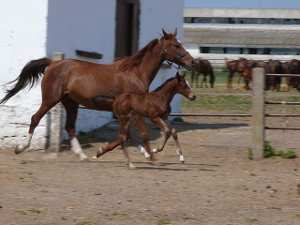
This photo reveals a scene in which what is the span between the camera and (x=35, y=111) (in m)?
14.1

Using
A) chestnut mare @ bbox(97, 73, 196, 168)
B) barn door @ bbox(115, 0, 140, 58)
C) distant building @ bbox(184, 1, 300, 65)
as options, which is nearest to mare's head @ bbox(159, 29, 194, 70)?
chestnut mare @ bbox(97, 73, 196, 168)

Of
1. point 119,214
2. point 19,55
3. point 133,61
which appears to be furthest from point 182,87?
point 119,214

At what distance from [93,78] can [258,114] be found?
2.73 metres

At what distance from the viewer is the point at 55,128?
13984 mm

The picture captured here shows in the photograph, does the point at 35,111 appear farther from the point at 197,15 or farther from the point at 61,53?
the point at 197,15

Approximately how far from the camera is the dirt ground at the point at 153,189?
27.2ft

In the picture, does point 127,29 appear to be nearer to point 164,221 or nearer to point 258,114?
point 258,114

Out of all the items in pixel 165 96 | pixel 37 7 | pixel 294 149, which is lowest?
pixel 294 149

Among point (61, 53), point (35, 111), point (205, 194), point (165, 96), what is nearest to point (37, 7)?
point (61, 53)

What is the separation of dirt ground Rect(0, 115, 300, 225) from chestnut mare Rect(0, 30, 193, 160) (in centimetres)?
83

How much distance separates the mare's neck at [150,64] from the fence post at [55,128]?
5.06ft

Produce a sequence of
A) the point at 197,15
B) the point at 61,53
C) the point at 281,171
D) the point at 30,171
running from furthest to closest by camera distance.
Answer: the point at 197,15 < the point at 61,53 < the point at 281,171 < the point at 30,171

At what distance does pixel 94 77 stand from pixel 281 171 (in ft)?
10.2

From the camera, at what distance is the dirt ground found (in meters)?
8.30
